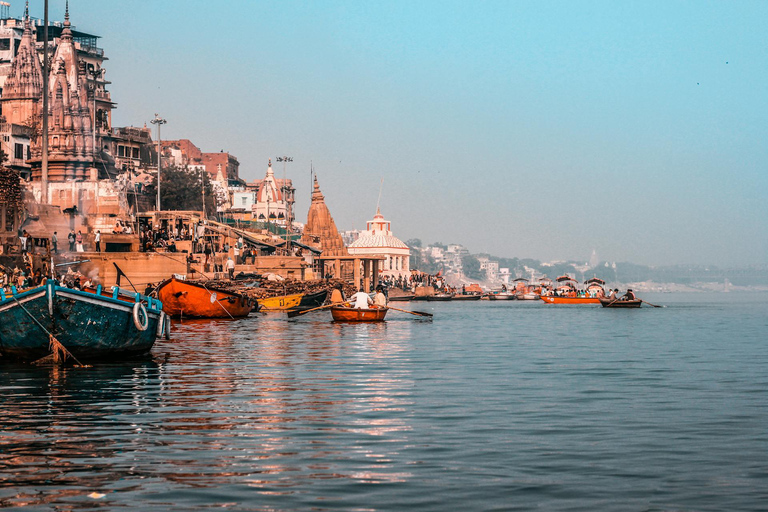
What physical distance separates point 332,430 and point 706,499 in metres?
6.46

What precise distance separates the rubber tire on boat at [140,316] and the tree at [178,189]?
81.5 m

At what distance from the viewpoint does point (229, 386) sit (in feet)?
74.1

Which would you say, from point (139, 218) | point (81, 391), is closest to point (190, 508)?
point (81, 391)

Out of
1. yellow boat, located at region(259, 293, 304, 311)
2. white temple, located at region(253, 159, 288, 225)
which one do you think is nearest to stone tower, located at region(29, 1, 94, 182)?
yellow boat, located at region(259, 293, 304, 311)

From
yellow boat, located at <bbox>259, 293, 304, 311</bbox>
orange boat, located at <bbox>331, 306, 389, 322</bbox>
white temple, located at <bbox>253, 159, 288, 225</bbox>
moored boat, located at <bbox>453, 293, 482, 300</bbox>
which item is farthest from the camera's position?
white temple, located at <bbox>253, 159, 288, 225</bbox>

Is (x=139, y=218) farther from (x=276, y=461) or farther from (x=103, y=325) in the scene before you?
(x=276, y=461)

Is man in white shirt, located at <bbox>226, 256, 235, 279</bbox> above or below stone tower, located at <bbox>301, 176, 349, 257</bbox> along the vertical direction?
below

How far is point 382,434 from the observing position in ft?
51.5

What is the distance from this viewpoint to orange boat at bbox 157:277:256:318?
51188 millimetres

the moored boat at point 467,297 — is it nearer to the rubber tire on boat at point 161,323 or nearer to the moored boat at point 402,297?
the moored boat at point 402,297

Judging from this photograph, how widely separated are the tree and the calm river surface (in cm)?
8114

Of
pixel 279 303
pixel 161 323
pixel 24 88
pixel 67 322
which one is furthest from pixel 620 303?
pixel 67 322

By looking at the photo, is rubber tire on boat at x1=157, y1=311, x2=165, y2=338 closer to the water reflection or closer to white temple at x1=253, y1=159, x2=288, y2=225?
the water reflection

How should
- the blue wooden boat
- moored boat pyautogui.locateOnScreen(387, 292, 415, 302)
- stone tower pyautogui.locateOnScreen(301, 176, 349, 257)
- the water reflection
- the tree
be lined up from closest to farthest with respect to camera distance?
the water reflection, the blue wooden boat, the tree, stone tower pyautogui.locateOnScreen(301, 176, 349, 257), moored boat pyautogui.locateOnScreen(387, 292, 415, 302)
